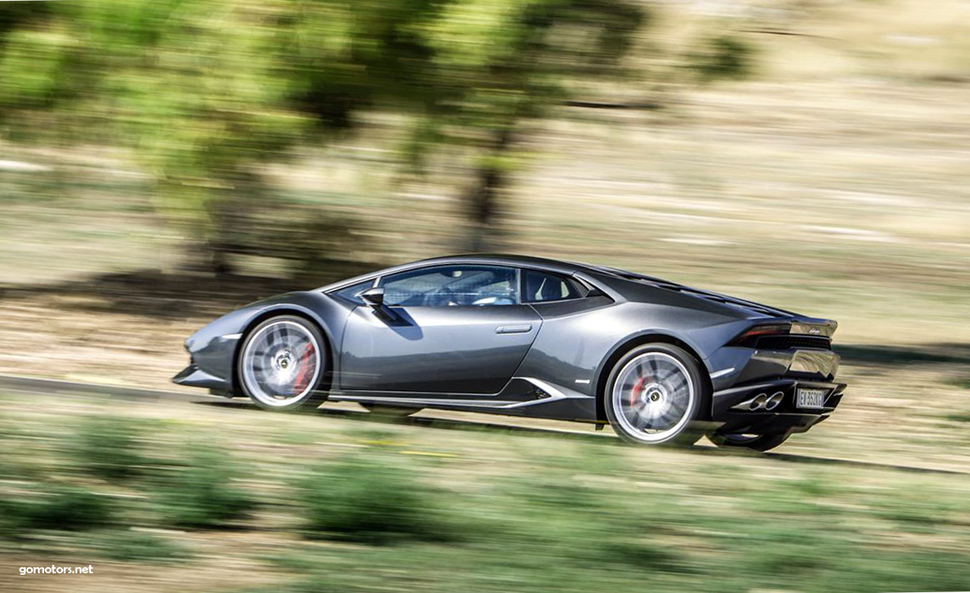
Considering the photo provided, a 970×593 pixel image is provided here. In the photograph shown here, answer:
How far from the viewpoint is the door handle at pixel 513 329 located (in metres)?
7.94

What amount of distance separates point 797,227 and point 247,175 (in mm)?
9275

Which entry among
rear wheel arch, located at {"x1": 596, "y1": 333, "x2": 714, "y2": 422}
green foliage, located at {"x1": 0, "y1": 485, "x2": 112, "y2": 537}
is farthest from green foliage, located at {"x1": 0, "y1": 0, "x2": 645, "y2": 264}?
green foliage, located at {"x1": 0, "y1": 485, "x2": 112, "y2": 537}

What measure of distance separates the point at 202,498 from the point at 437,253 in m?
9.31

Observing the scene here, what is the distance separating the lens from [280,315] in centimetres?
851

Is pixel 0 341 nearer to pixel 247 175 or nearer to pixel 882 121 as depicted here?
pixel 247 175

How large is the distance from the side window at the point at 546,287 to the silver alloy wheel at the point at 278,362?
152 centimetres

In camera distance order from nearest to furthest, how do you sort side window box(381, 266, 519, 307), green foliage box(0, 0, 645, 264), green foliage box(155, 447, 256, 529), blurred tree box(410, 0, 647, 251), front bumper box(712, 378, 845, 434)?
green foliage box(155, 447, 256, 529), front bumper box(712, 378, 845, 434), side window box(381, 266, 519, 307), blurred tree box(410, 0, 647, 251), green foliage box(0, 0, 645, 264)

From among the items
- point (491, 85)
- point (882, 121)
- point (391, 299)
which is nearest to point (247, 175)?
point (491, 85)

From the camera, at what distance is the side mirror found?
27.2 ft

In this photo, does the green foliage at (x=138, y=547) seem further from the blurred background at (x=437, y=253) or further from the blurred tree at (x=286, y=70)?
the blurred tree at (x=286, y=70)

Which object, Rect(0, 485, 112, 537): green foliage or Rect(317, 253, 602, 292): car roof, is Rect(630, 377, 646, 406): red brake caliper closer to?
Rect(317, 253, 602, 292): car roof

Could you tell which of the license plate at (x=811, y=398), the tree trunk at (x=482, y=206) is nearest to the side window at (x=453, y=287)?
the license plate at (x=811, y=398)

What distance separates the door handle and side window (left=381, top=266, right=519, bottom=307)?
215 mm

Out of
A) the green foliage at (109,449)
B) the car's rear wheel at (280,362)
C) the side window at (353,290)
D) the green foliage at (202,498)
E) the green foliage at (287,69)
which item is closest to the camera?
the green foliage at (202,498)
